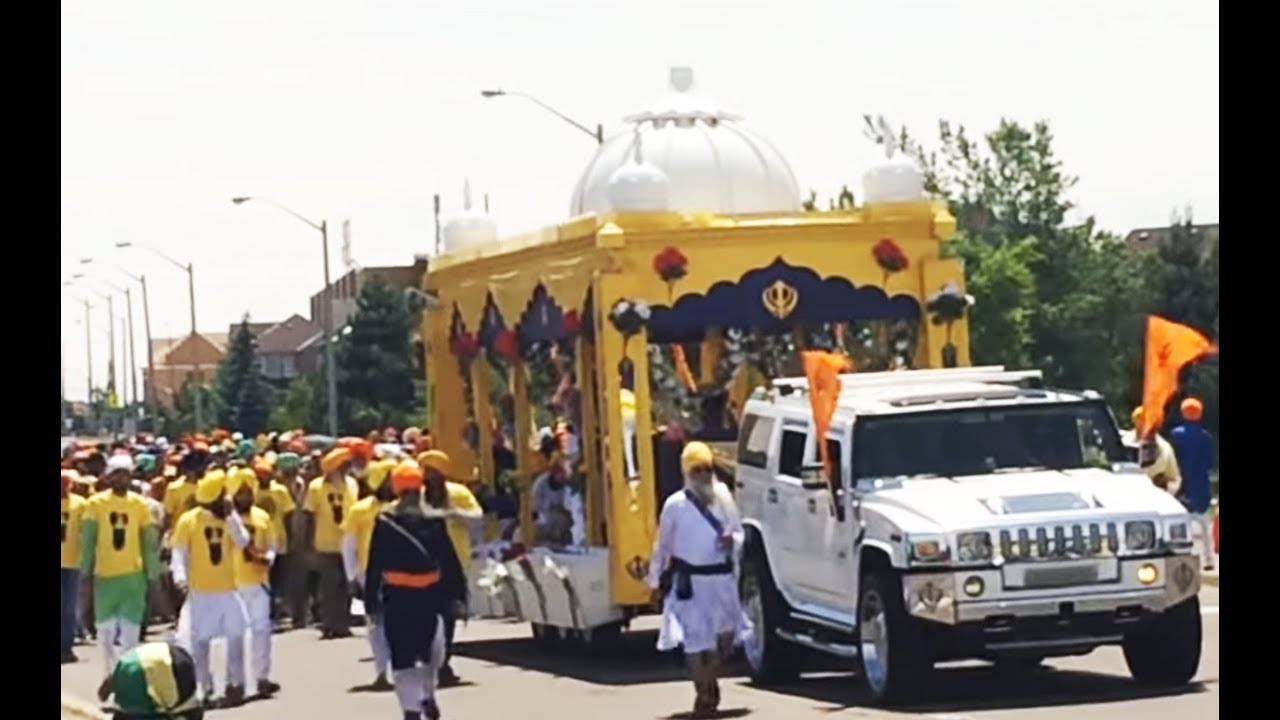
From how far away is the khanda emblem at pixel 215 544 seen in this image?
69.8 feet

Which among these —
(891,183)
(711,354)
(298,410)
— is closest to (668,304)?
(891,183)

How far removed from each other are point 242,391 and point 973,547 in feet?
295

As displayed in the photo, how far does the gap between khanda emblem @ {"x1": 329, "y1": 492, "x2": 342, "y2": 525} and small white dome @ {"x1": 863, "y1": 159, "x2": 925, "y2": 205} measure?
7290 millimetres

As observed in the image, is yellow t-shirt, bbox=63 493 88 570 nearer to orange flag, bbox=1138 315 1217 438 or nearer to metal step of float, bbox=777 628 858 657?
metal step of float, bbox=777 628 858 657

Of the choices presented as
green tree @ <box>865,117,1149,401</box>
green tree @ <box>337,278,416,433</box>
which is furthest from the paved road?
green tree @ <box>337,278,416,433</box>

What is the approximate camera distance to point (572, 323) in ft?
78.3

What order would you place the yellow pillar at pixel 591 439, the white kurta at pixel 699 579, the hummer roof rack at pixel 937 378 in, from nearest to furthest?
the white kurta at pixel 699 579 → the hummer roof rack at pixel 937 378 → the yellow pillar at pixel 591 439

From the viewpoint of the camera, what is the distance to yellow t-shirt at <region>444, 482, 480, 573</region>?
20203 millimetres

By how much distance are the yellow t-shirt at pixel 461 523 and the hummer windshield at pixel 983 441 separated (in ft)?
9.02

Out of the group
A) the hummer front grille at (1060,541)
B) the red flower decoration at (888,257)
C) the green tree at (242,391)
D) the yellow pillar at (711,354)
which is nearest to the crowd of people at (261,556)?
the yellow pillar at (711,354)

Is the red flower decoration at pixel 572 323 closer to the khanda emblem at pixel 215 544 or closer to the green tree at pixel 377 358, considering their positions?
the khanda emblem at pixel 215 544

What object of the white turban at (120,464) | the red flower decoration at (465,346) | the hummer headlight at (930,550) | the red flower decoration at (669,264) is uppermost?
the red flower decoration at (669,264)

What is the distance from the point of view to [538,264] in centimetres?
2483
